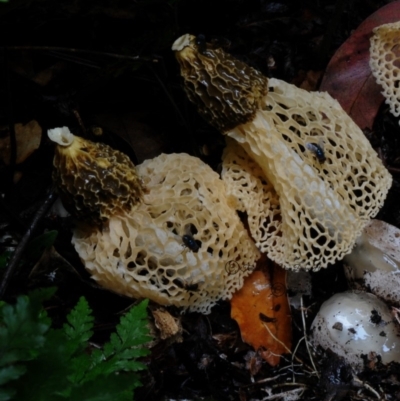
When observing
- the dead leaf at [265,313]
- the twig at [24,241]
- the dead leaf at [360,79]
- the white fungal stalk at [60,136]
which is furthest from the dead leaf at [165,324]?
the dead leaf at [360,79]

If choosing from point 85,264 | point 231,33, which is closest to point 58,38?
point 231,33

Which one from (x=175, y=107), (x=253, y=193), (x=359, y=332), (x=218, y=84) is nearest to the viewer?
(x=218, y=84)

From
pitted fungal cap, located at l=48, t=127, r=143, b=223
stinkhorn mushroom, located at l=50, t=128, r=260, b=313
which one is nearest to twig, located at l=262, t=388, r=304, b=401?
stinkhorn mushroom, located at l=50, t=128, r=260, b=313

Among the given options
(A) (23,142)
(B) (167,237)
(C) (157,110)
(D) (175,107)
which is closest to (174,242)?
(B) (167,237)

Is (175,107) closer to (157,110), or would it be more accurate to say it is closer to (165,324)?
(157,110)

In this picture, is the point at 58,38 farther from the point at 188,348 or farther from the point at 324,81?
the point at 188,348

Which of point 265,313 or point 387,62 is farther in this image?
point 387,62
